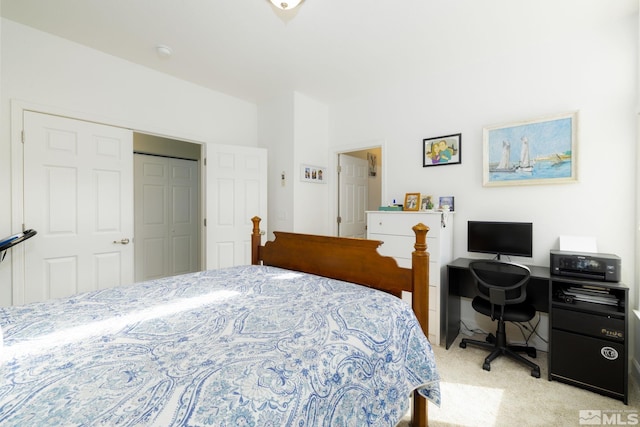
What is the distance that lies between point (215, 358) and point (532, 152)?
9.68 ft

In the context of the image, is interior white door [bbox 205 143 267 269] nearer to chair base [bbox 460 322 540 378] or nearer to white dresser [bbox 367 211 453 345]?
white dresser [bbox 367 211 453 345]

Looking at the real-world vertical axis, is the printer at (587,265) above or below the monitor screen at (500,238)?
below

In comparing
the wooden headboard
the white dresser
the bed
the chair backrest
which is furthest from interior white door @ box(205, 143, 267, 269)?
the chair backrest

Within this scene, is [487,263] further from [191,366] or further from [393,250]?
[191,366]

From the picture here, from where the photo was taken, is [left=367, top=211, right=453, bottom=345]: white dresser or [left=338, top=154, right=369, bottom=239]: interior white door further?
[left=338, top=154, right=369, bottom=239]: interior white door

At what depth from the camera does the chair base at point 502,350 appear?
86.1 inches

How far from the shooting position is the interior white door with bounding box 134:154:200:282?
13.6ft

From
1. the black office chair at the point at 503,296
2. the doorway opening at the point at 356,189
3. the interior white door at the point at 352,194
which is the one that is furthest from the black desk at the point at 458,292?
the interior white door at the point at 352,194

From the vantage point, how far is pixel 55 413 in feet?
2.15

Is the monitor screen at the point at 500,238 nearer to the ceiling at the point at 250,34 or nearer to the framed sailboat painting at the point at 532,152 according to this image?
the framed sailboat painting at the point at 532,152

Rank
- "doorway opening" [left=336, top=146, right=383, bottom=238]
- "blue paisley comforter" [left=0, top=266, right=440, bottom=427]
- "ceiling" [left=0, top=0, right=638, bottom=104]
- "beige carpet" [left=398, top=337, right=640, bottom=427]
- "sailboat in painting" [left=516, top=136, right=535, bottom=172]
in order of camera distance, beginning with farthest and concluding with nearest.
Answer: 1. "doorway opening" [left=336, top=146, right=383, bottom=238]
2. "sailboat in painting" [left=516, top=136, right=535, bottom=172]
3. "ceiling" [left=0, top=0, right=638, bottom=104]
4. "beige carpet" [left=398, top=337, right=640, bottom=427]
5. "blue paisley comforter" [left=0, top=266, right=440, bottom=427]

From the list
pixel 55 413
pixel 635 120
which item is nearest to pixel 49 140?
pixel 55 413

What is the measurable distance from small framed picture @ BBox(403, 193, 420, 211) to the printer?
121 centimetres

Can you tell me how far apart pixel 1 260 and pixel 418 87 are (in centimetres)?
411
